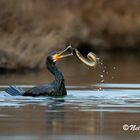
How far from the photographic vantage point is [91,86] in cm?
2445

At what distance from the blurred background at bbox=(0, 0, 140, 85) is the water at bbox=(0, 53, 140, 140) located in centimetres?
96

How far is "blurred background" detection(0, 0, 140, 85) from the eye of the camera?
29.5 metres

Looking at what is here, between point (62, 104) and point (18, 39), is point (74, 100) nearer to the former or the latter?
point (62, 104)

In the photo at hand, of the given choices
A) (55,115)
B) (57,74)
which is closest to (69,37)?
(57,74)

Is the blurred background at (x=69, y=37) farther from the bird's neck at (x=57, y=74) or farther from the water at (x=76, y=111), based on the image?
the bird's neck at (x=57, y=74)

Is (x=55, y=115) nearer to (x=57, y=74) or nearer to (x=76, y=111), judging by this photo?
(x=76, y=111)

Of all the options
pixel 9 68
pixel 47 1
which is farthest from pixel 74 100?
pixel 47 1

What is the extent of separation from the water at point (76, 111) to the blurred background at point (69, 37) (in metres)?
0.96

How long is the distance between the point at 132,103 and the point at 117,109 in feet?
3.66

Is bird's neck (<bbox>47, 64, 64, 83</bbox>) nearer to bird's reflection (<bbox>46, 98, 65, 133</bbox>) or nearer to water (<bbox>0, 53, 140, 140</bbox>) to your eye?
water (<bbox>0, 53, 140, 140</bbox>)

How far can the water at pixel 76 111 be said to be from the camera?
15.9m

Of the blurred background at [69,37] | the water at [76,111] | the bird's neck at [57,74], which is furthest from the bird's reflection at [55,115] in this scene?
the blurred background at [69,37]

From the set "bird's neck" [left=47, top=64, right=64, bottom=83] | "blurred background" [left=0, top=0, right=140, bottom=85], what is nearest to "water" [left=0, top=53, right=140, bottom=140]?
"bird's neck" [left=47, top=64, right=64, bottom=83]

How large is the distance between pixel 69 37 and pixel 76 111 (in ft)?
60.3
